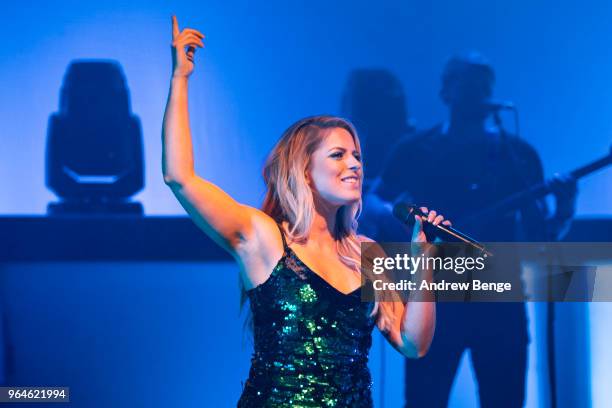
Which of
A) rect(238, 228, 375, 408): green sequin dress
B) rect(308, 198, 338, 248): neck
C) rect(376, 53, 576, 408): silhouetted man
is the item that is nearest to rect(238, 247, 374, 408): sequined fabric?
rect(238, 228, 375, 408): green sequin dress

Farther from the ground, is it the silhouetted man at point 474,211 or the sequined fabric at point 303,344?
the silhouetted man at point 474,211

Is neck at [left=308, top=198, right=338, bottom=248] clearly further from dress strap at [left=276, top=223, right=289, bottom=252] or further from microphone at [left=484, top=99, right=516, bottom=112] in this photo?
microphone at [left=484, top=99, right=516, bottom=112]

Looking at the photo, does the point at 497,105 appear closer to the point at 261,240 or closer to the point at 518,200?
the point at 518,200

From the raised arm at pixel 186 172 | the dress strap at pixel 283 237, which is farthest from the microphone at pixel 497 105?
the raised arm at pixel 186 172

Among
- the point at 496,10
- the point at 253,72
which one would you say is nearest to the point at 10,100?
the point at 253,72

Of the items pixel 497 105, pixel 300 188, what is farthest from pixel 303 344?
pixel 497 105

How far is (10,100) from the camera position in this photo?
9.72 feet

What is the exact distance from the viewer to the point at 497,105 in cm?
292

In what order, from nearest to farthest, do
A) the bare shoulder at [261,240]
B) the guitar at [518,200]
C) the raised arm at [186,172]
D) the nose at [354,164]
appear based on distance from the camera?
the raised arm at [186,172]
the bare shoulder at [261,240]
the nose at [354,164]
the guitar at [518,200]

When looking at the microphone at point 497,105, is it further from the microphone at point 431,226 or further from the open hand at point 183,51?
the open hand at point 183,51

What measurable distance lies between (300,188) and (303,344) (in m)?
0.36

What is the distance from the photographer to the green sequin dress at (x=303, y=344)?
1616 mm

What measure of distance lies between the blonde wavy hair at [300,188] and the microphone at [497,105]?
1.28 metres

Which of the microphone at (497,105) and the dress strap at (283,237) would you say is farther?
the microphone at (497,105)
